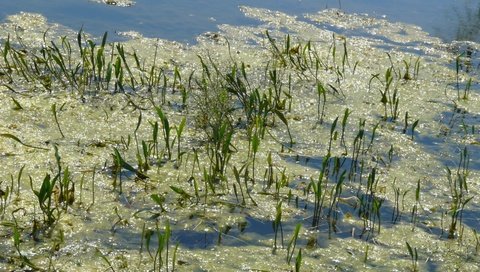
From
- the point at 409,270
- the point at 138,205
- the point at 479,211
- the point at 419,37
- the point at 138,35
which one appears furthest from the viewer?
the point at 419,37

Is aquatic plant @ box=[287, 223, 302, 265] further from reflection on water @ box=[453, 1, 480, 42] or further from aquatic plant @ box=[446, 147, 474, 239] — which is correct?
reflection on water @ box=[453, 1, 480, 42]

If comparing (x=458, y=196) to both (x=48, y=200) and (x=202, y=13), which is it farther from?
(x=202, y=13)

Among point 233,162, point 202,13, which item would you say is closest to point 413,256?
point 233,162

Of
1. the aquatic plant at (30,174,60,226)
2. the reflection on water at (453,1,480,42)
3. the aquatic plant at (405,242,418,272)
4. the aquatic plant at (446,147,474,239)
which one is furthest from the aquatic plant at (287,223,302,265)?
the reflection on water at (453,1,480,42)

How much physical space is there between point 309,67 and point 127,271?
2.79 metres

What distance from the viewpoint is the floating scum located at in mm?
2707

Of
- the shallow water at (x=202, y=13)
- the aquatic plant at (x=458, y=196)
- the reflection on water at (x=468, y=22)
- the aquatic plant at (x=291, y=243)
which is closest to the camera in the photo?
the aquatic plant at (x=291, y=243)

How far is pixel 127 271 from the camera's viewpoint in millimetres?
2496

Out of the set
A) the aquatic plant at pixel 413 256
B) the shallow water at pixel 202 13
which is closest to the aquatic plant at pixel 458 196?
the aquatic plant at pixel 413 256

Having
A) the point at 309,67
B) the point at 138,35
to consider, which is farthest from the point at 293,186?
the point at 138,35

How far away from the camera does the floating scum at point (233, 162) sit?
2.71 m

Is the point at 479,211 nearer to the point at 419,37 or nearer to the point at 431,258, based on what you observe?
the point at 431,258

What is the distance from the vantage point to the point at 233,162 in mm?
3506

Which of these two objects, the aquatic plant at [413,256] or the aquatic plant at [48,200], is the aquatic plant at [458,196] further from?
the aquatic plant at [48,200]
